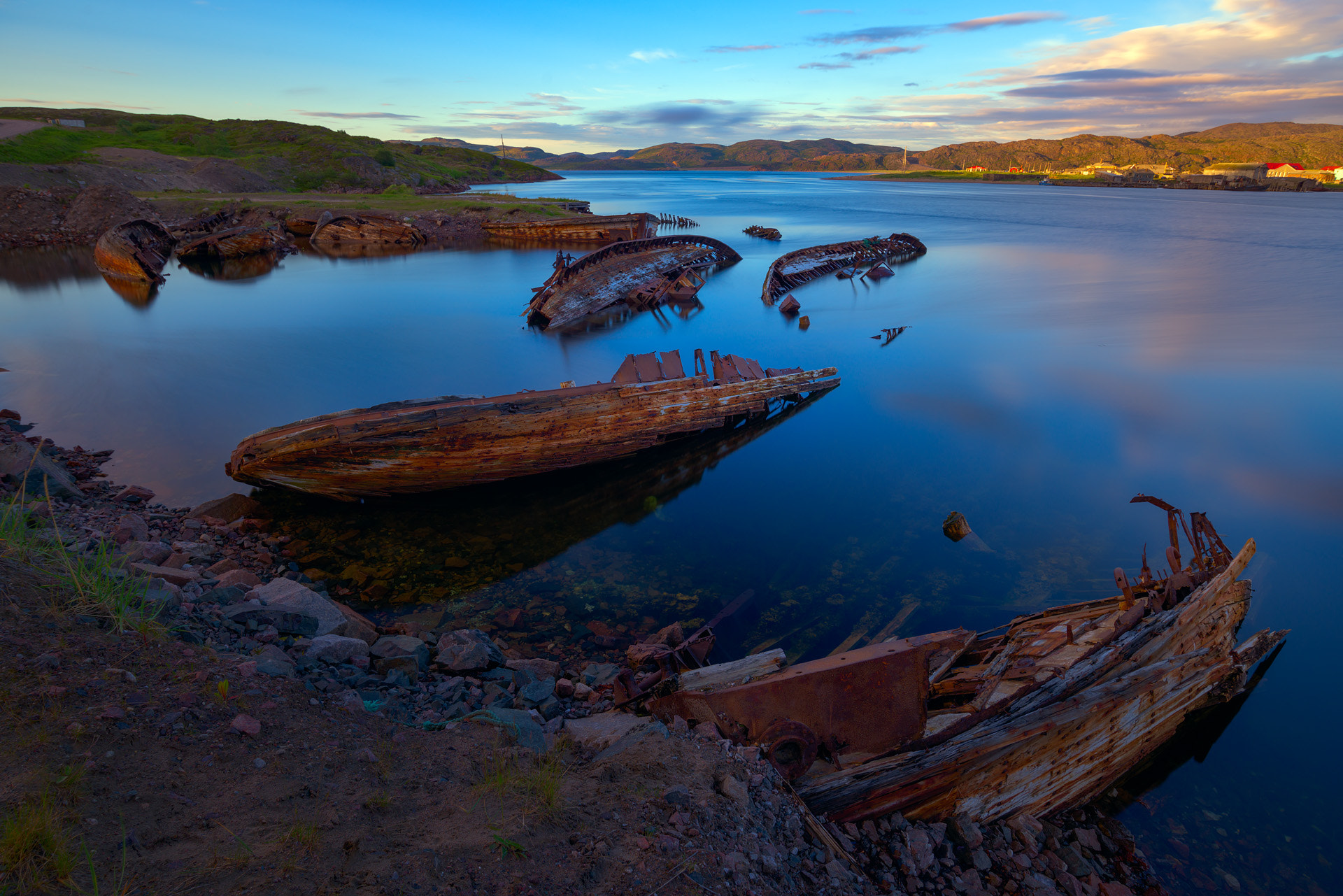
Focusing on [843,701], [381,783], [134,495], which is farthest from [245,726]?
[134,495]

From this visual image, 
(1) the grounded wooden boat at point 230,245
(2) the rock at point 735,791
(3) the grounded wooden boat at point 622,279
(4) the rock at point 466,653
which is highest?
(1) the grounded wooden boat at point 230,245

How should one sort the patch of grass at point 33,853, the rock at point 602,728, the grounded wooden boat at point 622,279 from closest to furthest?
the patch of grass at point 33,853, the rock at point 602,728, the grounded wooden boat at point 622,279

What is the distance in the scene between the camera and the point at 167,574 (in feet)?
20.0

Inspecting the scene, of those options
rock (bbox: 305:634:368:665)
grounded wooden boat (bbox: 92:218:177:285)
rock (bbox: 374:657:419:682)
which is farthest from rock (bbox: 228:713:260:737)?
grounded wooden boat (bbox: 92:218:177:285)

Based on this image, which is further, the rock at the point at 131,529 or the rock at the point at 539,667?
the rock at the point at 131,529

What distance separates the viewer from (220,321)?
76.5 ft

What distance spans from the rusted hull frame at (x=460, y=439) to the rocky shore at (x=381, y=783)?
3.37 m

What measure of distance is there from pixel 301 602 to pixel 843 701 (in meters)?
5.26

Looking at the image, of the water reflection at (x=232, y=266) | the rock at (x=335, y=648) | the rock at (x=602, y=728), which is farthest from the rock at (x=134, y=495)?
the water reflection at (x=232, y=266)

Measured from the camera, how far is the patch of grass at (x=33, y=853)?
245cm

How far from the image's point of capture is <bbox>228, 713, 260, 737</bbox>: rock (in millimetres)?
3734

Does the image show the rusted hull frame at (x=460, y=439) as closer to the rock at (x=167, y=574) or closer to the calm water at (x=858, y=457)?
the calm water at (x=858, y=457)

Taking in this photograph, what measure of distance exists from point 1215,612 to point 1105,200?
116m

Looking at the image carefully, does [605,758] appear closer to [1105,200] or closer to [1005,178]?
[1105,200]
